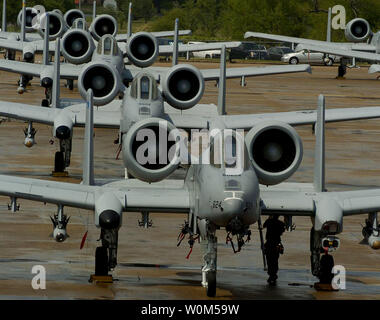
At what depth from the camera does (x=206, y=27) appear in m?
130

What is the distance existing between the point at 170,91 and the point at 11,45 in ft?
88.4

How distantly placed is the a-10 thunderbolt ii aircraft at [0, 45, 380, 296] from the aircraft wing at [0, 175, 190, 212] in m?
0.02

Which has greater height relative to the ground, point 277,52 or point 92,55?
point 277,52

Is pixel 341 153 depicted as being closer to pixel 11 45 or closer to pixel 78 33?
pixel 78 33

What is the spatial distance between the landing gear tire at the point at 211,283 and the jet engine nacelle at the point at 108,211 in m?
1.80

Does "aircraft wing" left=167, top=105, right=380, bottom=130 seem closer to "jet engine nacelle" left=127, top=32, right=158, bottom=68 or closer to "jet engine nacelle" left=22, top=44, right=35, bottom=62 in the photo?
"jet engine nacelle" left=127, top=32, right=158, bottom=68

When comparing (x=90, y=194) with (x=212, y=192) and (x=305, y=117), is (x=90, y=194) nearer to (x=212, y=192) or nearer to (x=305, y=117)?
(x=212, y=192)

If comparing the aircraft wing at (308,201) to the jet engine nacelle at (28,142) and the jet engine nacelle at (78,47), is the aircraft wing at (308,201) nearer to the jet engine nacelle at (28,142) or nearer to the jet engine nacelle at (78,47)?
the jet engine nacelle at (28,142)

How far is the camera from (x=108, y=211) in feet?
66.3


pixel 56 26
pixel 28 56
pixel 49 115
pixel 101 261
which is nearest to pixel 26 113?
Answer: pixel 49 115

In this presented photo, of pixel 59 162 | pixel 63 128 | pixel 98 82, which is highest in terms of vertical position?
pixel 98 82

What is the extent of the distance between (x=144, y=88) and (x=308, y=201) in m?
12.8
